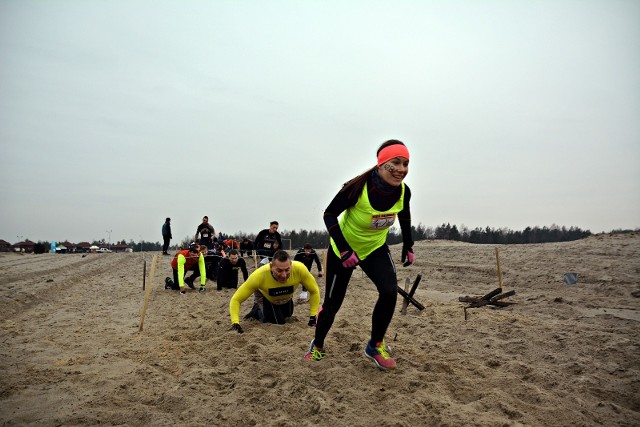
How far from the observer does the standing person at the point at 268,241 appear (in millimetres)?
13891

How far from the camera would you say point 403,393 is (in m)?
3.91

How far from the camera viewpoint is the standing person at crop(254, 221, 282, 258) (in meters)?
13.9

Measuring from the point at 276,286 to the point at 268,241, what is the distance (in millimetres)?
7236

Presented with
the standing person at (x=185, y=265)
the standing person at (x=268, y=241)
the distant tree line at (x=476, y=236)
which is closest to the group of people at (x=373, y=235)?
the standing person at (x=185, y=265)

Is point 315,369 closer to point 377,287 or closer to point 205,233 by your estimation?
point 377,287

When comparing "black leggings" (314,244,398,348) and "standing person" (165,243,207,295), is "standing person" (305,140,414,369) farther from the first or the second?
"standing person" (165,243,207,295)

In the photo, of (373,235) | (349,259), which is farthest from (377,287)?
(373,235)

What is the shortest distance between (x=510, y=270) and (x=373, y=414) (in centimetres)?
1462

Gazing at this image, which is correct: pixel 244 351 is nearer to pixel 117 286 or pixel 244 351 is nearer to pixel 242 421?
pixel 242 421

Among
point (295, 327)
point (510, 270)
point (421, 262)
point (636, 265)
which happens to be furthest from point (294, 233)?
point (295, 327)

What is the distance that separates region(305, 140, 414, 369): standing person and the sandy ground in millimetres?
547

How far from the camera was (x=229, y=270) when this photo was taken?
42.1ft

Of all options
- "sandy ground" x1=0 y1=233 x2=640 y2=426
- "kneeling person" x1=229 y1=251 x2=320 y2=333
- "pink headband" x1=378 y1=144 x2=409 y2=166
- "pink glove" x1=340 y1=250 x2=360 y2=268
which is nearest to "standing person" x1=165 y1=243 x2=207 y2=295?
"sandy ground" x1=0 y1=233 x2=640 y2=426

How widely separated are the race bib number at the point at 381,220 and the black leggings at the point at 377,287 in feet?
0.93
